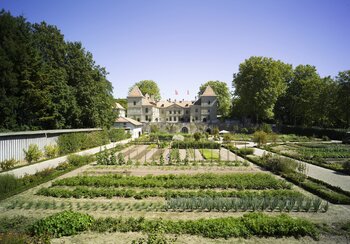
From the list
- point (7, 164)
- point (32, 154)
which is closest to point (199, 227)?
point (7, 164)

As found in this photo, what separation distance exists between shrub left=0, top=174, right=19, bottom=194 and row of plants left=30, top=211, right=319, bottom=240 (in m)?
6.32

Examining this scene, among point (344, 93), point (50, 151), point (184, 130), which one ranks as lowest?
point (50, 151)

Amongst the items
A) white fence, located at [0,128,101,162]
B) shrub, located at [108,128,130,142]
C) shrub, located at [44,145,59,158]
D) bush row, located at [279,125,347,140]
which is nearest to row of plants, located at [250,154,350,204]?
shrub, located at [44,145,59,158]

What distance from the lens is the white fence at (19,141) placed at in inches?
759

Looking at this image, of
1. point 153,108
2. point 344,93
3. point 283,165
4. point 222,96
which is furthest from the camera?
point 222,96

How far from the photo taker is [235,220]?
8617 millimetres

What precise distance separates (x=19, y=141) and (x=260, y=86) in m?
49.8

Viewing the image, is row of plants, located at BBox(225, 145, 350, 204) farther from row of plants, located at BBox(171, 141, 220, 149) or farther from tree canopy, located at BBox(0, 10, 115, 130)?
tree canopy, located at BBox(0, 10, 115, 130)

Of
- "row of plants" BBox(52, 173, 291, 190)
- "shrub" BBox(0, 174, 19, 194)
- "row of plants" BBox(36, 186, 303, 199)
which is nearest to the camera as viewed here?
"row of plants" BBox(36, 186, 303, 199)

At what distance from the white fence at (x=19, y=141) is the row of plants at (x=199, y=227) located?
14662mm

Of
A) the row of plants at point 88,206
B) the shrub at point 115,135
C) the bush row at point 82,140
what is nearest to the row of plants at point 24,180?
the row of plants at point 88,206

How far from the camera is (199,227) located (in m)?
8.27

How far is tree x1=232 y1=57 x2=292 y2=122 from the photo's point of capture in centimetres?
5309

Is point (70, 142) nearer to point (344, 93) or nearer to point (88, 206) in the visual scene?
point (88, 206)
